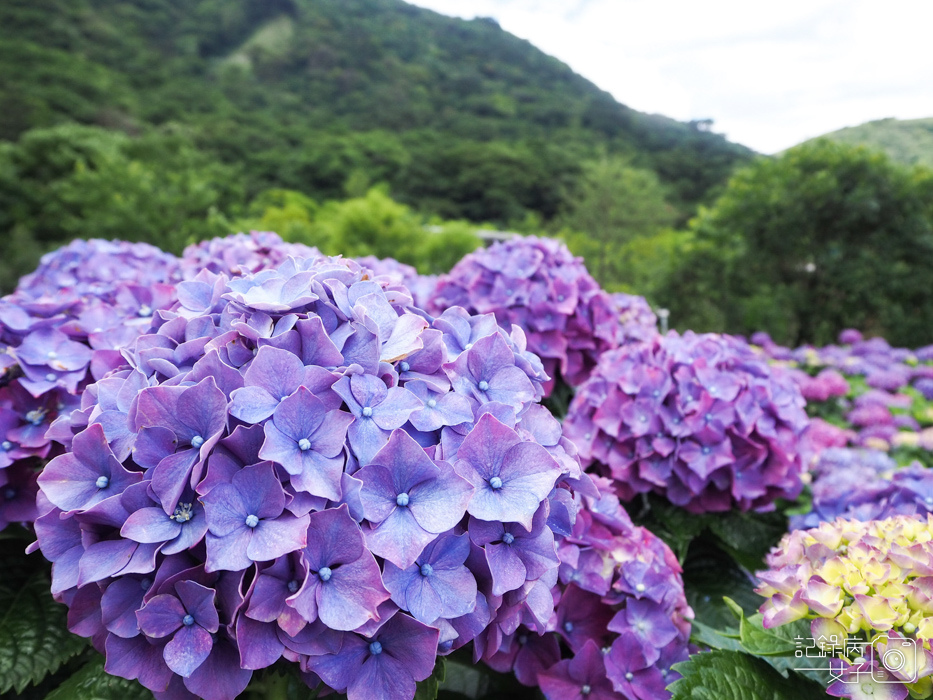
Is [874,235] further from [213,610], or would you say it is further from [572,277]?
[213,610]

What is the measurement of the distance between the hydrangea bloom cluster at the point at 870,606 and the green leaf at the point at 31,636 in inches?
61.0

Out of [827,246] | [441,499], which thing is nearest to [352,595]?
[441,499]

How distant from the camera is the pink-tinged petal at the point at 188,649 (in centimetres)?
91

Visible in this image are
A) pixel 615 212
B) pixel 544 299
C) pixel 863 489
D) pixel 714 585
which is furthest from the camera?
pixel 615 212

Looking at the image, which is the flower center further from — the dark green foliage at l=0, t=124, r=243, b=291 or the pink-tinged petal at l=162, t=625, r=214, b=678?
the dark green foliage at l=0, t=124, r=243, b=291

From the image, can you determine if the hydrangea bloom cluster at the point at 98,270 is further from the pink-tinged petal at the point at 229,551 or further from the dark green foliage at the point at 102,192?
the dark green foliage at the point at 102,192

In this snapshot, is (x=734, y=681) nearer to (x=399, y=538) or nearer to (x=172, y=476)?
(x=399, y=538)

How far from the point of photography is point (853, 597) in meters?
1.15

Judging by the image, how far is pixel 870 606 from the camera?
3.54 ft

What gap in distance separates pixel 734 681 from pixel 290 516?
929 millimetres

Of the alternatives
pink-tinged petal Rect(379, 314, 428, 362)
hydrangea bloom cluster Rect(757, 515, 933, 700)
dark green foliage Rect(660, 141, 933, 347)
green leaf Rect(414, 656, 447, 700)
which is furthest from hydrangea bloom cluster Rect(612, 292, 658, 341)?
dark green foliage Rect(660, 141, 933, 347)

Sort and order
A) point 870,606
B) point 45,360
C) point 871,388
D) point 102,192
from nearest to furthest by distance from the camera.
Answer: point 870,606 < point 45,360 < point 871,388 < point 102,192

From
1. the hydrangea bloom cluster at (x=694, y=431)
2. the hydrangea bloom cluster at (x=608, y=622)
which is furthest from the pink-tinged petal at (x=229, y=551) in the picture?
the hydrangea bloom cluster at (x=694, y=431)

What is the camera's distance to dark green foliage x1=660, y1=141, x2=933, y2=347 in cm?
790
